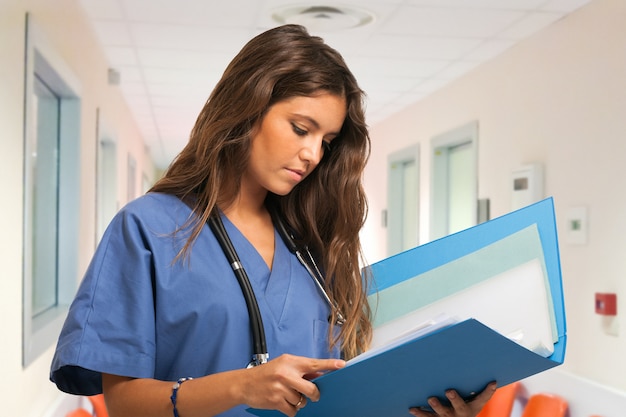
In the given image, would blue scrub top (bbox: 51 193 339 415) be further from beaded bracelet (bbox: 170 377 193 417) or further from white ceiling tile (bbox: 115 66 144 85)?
white ceiling tile (bbox: 115 66 144 85)

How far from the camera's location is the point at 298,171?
4.19ft

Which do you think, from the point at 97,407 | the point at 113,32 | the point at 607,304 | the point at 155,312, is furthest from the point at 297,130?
the point at 113,32

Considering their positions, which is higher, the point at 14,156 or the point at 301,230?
the point at 14,156

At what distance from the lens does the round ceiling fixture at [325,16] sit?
342cm

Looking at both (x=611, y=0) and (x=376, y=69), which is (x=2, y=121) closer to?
(x=611, y=0)

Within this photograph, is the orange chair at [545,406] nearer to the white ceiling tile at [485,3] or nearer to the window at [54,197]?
the white ceiling tile at [485,3]

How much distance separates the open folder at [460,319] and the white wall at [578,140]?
191cm

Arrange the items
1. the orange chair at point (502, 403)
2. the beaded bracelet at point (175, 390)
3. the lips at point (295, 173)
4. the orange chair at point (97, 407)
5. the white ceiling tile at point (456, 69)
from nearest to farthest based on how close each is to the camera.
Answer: the beaded bracelet at point (175, 390) < the lips at point (295, 173) < the orange chair at point (97, 407) < the orange chair at point (502, 403) < the white ceiling tile at point (456, 69)

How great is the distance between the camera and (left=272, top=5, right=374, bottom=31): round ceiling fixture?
3420mm

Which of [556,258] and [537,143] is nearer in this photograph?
[556,258]

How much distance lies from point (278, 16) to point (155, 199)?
8.05 feet

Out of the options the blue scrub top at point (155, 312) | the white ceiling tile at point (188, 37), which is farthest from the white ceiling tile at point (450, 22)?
the blue scrub top at point (155, 312)

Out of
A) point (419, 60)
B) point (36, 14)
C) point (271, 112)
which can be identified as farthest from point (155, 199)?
point (419, 60)

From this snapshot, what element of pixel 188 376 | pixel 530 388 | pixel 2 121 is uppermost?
pixel 2 121
